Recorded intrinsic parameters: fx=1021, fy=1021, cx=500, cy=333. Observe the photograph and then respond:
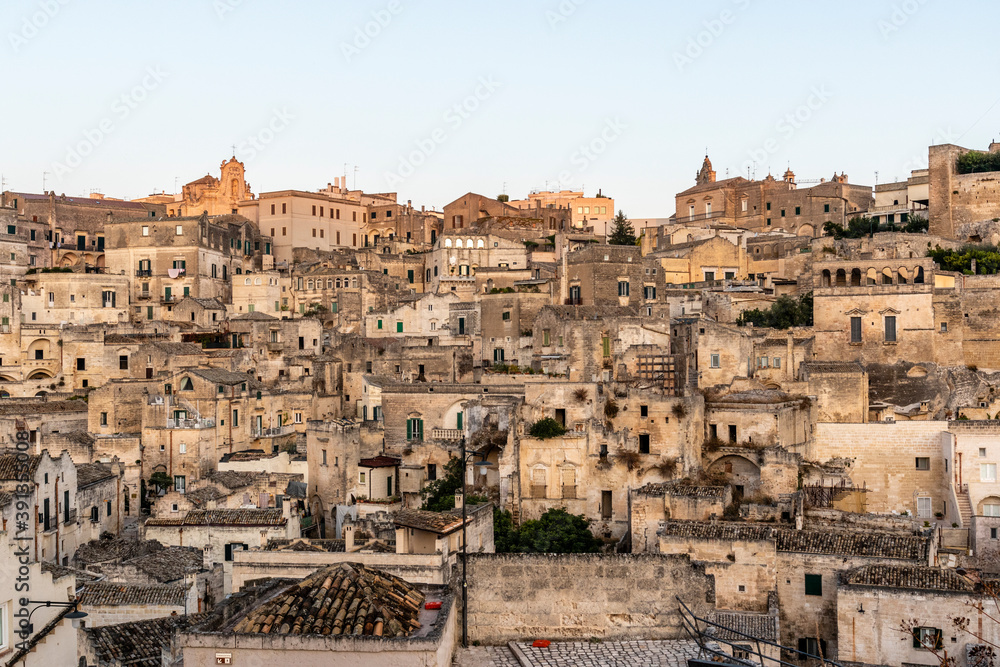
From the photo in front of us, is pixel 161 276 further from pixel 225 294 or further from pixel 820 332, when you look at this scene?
pixel 820 332

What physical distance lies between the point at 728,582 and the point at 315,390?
22.7 metres

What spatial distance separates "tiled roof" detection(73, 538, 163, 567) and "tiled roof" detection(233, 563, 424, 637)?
11767 millimetres

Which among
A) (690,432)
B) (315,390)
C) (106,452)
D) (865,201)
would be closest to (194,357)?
(315,390)

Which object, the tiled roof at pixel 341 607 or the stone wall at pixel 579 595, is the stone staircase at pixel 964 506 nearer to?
the stone wall at pixel 579 595

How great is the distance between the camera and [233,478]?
3453 centimetres

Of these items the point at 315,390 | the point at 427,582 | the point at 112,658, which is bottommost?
the point at 112,658

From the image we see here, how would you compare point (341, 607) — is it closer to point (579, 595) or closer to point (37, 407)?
point (579, 595)

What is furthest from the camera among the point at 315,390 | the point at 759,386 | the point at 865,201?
the point at 865,201

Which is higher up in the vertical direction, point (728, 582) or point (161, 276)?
point (161, 276)

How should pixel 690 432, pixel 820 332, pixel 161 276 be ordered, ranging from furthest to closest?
1. pixel 161 276
2. pixel 820 332
3. pixel 690 432

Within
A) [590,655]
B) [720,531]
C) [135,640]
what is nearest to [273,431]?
[135,640]

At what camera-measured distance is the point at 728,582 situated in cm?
2545

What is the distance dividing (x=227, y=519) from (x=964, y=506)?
2167 cm

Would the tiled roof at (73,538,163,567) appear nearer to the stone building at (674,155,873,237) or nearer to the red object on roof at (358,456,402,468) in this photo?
the red object on roof at (358,456,402,468)
